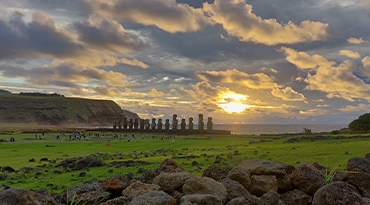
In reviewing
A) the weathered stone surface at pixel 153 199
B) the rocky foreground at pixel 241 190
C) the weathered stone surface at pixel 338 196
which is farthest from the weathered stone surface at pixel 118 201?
the weathered stone surface at pixel 338 196

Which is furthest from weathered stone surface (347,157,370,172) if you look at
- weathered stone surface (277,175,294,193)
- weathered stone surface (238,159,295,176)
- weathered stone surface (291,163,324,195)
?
weathered stone surface (277,175,294,193)

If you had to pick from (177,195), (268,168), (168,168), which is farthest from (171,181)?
(268,168)

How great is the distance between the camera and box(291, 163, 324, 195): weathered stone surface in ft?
28.1

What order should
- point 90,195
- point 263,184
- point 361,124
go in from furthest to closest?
point 361,124
point 263,184
point 90,195

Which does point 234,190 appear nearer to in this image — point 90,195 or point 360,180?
point 360,180

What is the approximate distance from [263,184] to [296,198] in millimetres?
1076

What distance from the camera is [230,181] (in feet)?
28.3

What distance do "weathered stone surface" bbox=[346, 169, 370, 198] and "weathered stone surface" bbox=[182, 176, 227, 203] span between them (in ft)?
13.5

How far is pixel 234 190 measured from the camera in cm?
835

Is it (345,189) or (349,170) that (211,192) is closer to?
(345,189)

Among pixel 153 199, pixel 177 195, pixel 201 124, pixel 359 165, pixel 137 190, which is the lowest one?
pixel 177 195

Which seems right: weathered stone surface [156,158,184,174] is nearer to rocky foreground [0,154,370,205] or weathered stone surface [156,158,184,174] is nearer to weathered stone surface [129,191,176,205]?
rocky foreground [0,154,370,205]

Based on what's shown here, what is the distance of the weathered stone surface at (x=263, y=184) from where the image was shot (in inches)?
358

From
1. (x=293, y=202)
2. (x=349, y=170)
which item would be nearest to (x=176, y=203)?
(x=293, y=202)
